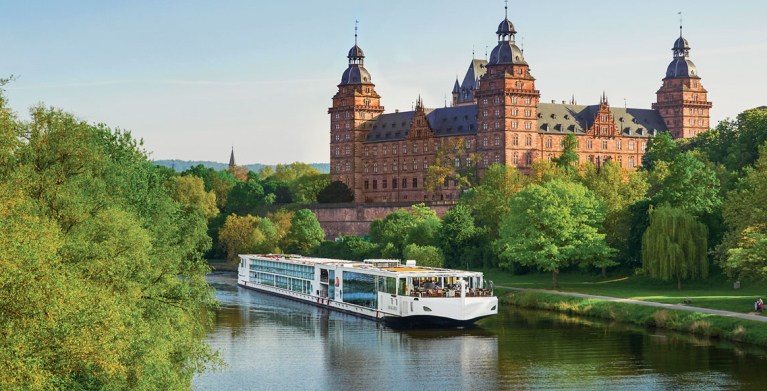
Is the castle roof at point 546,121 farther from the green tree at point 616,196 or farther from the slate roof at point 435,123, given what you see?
the green tree at point 616,196

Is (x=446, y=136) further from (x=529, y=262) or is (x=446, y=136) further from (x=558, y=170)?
(x=529, y=262)

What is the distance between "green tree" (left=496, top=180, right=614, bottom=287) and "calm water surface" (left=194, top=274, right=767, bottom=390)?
32.7 feet

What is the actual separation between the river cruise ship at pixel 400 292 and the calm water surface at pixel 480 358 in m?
1.23

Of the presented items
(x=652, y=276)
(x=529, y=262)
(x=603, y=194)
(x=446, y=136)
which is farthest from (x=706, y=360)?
(x=446, y=136)

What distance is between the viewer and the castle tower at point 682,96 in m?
165

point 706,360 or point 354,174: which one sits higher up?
point 354,174

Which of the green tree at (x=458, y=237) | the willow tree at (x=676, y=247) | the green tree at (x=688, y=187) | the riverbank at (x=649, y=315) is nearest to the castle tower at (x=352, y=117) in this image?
the green tree at (x=458, y=237)

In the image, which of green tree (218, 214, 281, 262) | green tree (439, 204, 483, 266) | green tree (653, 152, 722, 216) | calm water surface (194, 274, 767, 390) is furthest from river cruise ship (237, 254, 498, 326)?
green tree (218, 214, 281, 262)

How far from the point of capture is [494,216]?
105062 millimetres

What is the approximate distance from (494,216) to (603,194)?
13022 mm

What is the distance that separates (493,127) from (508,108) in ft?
10.8

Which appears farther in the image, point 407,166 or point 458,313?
point 407,166

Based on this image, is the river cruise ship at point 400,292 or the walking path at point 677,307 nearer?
the walking path at point 677,307

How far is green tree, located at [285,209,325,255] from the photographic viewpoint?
127875mm
